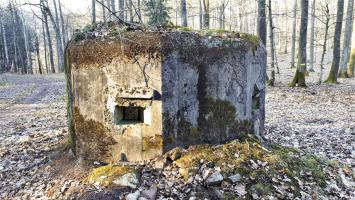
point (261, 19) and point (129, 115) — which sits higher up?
point (261, 19)

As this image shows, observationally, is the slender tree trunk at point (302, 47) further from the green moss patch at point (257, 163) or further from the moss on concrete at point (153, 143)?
the moss on concrete at point (153, 143)

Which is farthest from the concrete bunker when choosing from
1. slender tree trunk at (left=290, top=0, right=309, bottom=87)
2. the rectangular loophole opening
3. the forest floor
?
slender tree trunk at (left=290, top=0, right=309, bottom=87)

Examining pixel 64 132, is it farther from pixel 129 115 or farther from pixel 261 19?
pixel 261 19

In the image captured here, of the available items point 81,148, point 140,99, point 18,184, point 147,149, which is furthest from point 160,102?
point 18,184

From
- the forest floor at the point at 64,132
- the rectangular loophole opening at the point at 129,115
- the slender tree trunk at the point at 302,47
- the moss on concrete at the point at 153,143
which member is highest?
the slender tree trunk at the point at 302,47

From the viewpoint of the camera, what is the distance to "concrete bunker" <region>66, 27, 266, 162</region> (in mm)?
4410

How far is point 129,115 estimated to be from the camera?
4836 millimetres

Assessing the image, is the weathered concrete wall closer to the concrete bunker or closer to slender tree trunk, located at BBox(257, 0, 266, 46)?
the concrete bunker

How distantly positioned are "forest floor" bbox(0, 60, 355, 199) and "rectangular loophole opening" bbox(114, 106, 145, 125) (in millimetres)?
877

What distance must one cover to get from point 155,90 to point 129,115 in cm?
71

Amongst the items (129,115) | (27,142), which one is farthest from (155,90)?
(27,142)

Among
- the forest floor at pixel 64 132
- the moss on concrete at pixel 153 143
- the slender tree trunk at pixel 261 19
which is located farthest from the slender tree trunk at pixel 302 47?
the moss on concrete at pixel 153 143

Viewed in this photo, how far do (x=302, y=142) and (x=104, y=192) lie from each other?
4.42m

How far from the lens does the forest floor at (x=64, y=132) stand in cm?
458
